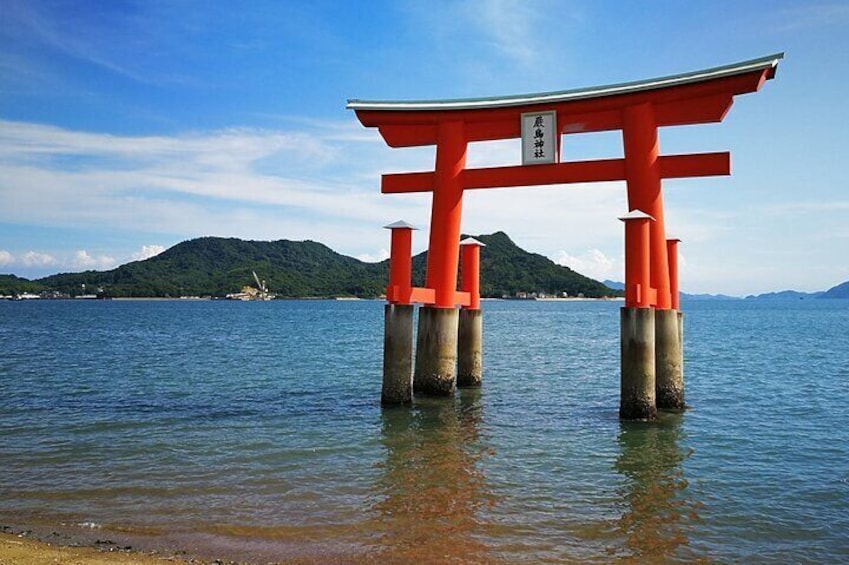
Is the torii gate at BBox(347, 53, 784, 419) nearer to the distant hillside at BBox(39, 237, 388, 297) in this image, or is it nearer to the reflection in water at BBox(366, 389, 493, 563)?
the reflection in water at BBox(366, 389, 493, 563)

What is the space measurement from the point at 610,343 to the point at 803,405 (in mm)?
22165

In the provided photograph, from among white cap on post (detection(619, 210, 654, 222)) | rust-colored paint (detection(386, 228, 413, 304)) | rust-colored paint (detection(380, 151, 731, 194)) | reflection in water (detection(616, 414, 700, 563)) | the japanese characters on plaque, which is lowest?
reflection in water (detection(616, 414, 700, 563))

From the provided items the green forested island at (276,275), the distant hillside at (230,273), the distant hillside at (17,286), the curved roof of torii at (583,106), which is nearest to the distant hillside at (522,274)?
the green forested island at (276,275)

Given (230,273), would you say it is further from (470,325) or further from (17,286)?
(470,325)

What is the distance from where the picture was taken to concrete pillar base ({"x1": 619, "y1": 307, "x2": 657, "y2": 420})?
1224 centimetres

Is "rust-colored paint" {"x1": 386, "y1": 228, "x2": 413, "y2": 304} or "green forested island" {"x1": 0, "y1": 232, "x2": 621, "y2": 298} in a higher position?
"green forested island" {"x1": 0, "y1": 232, "x2": 621, "y2": 298}

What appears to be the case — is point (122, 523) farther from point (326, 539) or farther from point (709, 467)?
point (709, 467)

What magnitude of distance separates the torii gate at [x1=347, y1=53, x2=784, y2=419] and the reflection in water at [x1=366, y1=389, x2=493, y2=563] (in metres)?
1.05

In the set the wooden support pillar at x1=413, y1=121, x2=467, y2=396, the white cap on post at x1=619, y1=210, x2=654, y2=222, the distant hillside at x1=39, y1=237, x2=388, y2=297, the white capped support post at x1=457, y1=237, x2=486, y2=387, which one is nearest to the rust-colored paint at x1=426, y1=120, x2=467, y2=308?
the wooden support pillar at x1=413, y1=121, x2=467, y2=396

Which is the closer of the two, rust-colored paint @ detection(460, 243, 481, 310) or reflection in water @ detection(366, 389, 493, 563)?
reflection in water @ detection(366, 389, 493, 563)

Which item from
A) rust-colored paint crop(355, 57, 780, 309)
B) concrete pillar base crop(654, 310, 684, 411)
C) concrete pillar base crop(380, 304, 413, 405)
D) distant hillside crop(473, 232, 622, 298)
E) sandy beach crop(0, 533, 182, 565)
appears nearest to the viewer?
sandy beach crop(0, 533, 182, 565)

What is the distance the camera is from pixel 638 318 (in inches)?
482

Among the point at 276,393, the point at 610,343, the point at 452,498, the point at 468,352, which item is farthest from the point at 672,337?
the point at 610,343

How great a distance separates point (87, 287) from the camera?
6486 inches
